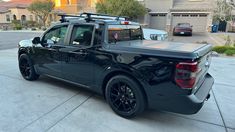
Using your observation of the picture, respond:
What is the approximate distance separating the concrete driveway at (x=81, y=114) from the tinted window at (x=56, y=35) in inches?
48.8

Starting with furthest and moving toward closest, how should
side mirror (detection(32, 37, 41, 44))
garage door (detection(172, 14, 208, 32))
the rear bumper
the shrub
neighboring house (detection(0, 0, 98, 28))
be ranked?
1. neighboring house (detection(0, 0, 98, 28))
2. garage door (detection(172, 14, 208, 32))
3. the shrub
4. side mirror (detection(32, 37, 41, 44))
5. the rear bumper

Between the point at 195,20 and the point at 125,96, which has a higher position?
the point at 195,20

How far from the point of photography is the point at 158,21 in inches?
985

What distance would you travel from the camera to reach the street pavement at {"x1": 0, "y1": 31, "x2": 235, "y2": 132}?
3.04 meters

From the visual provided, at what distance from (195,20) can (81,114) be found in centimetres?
2339

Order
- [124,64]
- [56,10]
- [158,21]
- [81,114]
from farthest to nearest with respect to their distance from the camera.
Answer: [56,10]
[158,21]
[81,114]
[124,64]

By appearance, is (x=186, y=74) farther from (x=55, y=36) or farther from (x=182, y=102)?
(x=55, y=36)

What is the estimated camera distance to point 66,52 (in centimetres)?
394

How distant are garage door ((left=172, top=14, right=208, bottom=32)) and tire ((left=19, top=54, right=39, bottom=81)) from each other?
73.1 feet

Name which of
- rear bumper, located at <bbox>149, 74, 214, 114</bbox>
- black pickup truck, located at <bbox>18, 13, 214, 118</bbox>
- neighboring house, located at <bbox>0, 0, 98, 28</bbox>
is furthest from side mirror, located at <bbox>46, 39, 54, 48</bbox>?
neighboring house, located at <bbox>0, 0, 98, 28</bbox>

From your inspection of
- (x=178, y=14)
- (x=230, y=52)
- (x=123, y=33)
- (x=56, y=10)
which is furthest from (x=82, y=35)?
(x=56, y=10)

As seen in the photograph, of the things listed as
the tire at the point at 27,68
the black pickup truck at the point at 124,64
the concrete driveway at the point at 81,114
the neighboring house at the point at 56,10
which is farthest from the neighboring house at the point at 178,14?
the tire at the point at 27,68

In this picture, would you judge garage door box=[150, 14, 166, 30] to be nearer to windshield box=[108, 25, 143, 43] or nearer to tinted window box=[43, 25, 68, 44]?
windshield box=[108, 25, 143, 43]

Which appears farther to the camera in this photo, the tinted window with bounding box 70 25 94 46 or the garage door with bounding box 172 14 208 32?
the garage door with bounding box 172 14 208 32
